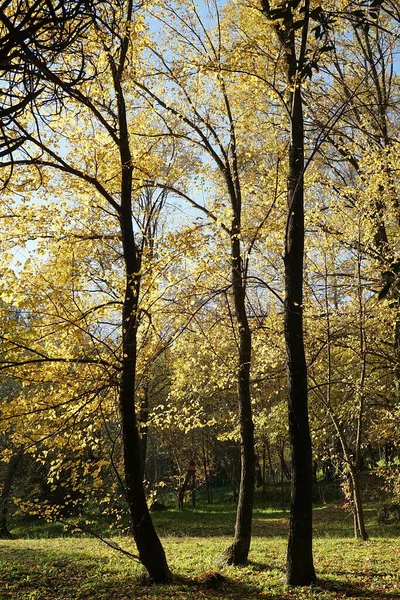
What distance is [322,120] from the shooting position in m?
9.70

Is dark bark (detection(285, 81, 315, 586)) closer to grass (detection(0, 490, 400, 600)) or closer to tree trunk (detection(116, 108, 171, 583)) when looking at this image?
grass (detection(0, 490, 400, 600))

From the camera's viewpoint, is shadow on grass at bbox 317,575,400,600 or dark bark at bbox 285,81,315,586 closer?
shadow on grass at bbox 317,575,400,600

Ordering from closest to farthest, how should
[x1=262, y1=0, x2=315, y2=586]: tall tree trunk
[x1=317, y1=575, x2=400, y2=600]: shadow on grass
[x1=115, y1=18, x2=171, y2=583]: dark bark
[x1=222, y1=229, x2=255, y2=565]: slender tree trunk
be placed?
[x1=317, y1=575, x2=400, y2=600]: shadow on grass < [x1=262, y1=0, x2=315, y2=586]: tall tree trunk < [x1=115, y1=18, x2=171, y2=583]: dark bark < [x1=222, y1=229, x2=255, y2=565]: slender tree trunk

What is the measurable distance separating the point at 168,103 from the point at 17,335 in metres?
5.04

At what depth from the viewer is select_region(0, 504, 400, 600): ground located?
5438mm

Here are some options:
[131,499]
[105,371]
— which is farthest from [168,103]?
[131,499]

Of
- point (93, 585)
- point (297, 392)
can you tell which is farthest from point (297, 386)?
point (93, 585)

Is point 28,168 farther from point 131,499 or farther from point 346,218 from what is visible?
point 346,218

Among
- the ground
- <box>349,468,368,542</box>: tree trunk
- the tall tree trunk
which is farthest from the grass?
the tall tree trunk

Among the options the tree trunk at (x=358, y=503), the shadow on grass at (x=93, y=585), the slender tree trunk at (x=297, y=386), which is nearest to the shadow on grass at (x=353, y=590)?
the slender tree trunk at (x=297, y=386)

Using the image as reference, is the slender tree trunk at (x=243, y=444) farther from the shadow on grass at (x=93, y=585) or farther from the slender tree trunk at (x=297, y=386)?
the slender tree trunk at (x=297, y=386)

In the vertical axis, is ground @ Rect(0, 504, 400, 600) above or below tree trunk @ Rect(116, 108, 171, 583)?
below

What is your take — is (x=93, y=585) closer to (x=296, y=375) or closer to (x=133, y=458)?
(x=133, y=458)

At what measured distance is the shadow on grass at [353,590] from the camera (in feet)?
16.9
